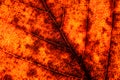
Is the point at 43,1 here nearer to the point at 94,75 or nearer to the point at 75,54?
the point at 75,54

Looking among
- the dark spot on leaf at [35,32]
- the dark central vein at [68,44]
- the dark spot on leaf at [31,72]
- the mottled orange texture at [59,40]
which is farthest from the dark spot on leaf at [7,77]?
the dark central vein at [68,44]

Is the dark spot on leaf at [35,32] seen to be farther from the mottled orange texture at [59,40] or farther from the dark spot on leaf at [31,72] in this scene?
→ the dark spot on leaf at [31,72]

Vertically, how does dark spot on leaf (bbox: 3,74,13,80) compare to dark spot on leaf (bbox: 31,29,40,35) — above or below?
below

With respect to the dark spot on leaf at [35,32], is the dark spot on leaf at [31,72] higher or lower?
lower

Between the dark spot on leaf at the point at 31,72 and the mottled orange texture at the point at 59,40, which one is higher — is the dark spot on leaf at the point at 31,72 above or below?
below

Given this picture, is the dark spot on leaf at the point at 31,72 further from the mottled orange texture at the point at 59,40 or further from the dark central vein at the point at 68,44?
the dark central vein at the point at 68,44

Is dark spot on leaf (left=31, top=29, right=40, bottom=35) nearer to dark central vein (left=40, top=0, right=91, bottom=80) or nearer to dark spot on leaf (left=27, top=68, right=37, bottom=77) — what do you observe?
dark central vein (left=40, top=0, right=91, bottom=80)

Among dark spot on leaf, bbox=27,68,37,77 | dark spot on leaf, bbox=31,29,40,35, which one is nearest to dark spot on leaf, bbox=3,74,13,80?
dark spot on leaf, bbox=27,68,37,77

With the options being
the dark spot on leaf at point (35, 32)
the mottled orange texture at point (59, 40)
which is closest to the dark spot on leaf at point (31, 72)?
the mottled orange texture at point (59, 40)

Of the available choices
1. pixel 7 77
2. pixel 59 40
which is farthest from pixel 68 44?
pixel 7 77
